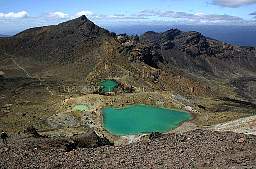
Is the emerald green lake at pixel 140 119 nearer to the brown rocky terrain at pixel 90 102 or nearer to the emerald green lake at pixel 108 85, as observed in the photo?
the brown rocky terrain at pixel 90 102

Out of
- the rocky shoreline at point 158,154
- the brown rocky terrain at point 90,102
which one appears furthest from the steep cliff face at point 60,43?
the rocky shoreline at point 158,154

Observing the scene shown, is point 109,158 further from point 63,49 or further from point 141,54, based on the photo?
point 63,49

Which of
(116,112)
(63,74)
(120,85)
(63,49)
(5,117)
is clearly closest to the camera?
(5,117)

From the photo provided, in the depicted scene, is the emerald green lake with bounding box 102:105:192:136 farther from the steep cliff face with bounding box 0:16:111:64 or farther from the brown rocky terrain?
the steep cliff face with bounding box 0:16:111:64

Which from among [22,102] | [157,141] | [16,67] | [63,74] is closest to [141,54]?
[63,74]

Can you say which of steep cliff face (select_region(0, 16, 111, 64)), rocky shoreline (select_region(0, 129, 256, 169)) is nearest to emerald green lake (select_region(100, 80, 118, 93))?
steep cliff face (select_region(0, 16, 111, 64))
